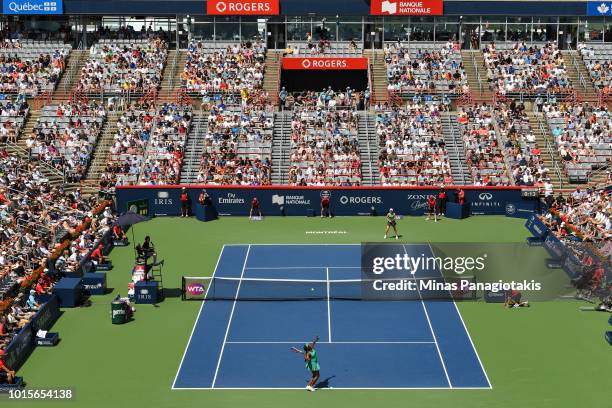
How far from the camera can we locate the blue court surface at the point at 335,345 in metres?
30.2

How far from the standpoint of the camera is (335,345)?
3328 centimetres

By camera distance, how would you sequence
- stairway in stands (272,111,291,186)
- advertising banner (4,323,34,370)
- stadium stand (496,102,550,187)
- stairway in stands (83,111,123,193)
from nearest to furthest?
1. advertising banner (4,323,34,370)
2. stadium stand (496,102,550,187)
3. stairway in stands (83,111,123,193)
4. stairway in stands (272,111,291,186)

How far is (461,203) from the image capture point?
54.8 meters

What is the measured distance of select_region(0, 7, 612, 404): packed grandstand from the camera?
56969 millimetres

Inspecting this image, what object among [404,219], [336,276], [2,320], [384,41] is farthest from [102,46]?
[2,320]

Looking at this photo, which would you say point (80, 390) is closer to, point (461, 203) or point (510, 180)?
point (461, 203)

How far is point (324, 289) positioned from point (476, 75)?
34538mm

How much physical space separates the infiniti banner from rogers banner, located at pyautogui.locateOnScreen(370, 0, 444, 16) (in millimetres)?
22987

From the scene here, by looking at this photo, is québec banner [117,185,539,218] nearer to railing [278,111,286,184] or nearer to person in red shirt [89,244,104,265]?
railing [278,111,286,184]

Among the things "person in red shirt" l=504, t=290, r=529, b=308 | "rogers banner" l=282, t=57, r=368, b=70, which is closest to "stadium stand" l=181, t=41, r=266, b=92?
"rogers banner" l=282, t=57, r=368, b=70

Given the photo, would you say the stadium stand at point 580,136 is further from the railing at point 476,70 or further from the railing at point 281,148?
the railing at point 281,148

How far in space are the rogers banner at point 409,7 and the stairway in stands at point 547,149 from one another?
10637mm

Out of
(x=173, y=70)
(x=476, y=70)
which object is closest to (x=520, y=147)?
(x=476, y=70)

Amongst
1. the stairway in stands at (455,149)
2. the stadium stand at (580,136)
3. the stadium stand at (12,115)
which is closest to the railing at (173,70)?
the stadium stand at (12,115)
